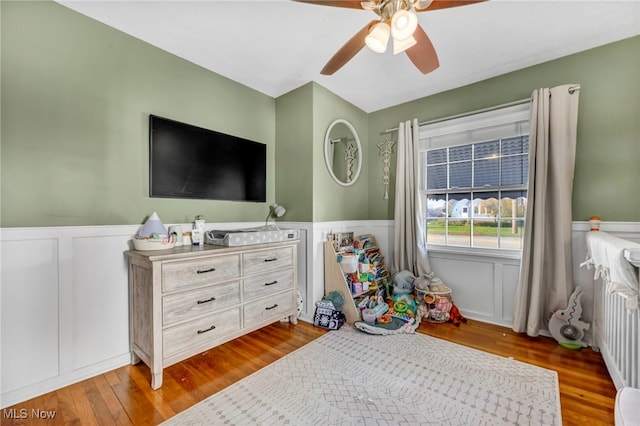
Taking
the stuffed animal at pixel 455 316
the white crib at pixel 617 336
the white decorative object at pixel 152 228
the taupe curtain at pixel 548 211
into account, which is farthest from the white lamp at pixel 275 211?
the white crib at pixel 617 336

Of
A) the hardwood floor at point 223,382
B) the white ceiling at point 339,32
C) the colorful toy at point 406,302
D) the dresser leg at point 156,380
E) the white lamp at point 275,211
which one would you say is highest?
the white ceiling at point 339,32

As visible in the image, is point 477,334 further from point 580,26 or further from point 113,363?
point 113,363

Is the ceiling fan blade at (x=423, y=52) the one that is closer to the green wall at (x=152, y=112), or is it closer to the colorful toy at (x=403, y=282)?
the green wall at (x=152, y=112)

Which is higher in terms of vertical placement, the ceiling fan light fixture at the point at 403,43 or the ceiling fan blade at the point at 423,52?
the ceiling fan blade at the point at 423,52

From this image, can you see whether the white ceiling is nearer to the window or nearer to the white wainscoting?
the window

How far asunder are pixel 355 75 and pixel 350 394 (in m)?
2.66

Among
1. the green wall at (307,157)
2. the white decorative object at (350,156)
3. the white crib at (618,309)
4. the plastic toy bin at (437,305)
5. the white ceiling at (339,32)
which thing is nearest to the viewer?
the white crib at (618,309)

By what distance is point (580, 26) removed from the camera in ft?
6.31

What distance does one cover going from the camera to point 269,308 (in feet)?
7.55

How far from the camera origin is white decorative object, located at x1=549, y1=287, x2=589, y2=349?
6.75 ft

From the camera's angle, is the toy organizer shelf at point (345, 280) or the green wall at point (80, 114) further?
the toy organizer shelf at point (345, 280)

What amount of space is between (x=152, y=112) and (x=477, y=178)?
10.1 ft

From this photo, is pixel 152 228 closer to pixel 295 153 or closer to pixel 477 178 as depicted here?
pixel 295 153

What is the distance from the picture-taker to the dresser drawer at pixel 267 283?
2.15 meters
